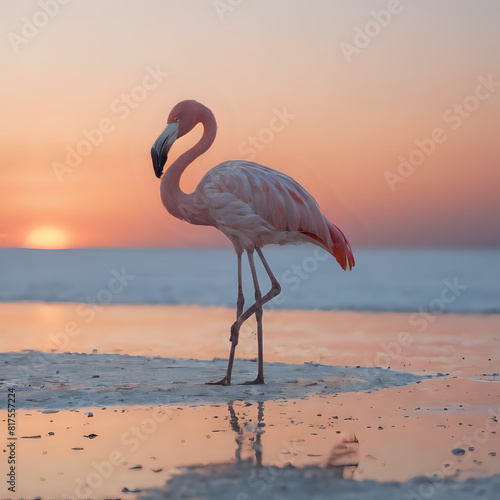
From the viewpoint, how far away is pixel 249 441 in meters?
4.62

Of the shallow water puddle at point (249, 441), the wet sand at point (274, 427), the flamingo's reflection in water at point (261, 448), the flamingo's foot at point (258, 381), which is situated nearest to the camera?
the wet sand at point (274, 427)

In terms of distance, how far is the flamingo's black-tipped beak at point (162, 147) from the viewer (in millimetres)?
7016

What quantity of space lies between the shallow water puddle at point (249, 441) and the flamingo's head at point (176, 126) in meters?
2.38

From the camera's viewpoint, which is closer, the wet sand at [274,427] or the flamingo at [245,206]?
the wet sand at [274,427]

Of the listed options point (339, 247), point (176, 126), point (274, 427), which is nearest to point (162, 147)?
point (176, 126)

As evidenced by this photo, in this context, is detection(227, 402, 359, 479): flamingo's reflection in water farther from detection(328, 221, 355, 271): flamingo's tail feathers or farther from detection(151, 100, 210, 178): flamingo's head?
detection(151, 100, 210, 178): flamingo's head

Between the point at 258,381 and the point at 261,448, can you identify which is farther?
the point at 258,381

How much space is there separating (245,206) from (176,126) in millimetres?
1100

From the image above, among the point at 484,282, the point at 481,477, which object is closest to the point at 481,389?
the point at 481,477

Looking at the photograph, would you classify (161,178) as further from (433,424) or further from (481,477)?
(481,477)

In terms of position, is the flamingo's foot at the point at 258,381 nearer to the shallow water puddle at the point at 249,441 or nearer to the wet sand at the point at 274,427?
the wet sand at the point at 274,427
